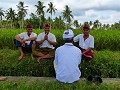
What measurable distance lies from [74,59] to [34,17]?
66322 mm

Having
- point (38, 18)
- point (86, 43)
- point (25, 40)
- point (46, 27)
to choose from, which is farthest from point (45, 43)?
point (38, 18)

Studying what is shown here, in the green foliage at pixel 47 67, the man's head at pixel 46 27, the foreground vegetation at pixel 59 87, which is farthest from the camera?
the man's head at pixel 46 27

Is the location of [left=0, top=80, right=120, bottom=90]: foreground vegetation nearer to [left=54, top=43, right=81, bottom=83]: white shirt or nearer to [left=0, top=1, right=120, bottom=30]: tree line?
[left=54, top=43, right=81, bottom=83]: white shirt

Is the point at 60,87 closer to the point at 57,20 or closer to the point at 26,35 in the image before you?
the point at 26,35

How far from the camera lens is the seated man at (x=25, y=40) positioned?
329 inches

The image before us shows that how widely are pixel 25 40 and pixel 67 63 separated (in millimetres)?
2830

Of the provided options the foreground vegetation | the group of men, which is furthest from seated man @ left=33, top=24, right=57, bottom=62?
the foreground vegetation

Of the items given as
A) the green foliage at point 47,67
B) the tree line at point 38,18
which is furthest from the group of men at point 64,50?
the tree line at point 38,18

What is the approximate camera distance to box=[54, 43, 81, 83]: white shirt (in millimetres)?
5852

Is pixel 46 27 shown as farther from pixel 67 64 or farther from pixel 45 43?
pixel 67 64

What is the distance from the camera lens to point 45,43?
332 inches

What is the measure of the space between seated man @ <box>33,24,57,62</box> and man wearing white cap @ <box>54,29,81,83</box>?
2.24m

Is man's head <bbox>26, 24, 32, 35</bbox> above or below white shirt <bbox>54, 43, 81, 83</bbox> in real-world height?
above

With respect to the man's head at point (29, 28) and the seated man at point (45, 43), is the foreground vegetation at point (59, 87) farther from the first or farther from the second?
the man's head at point (29, 28)
